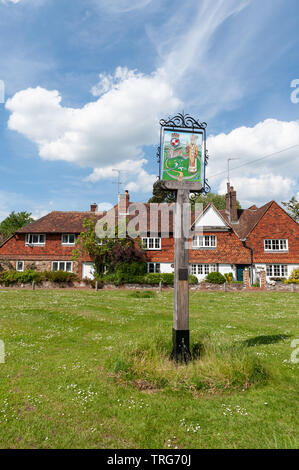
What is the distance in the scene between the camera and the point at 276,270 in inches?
1426

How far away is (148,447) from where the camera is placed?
166 inches

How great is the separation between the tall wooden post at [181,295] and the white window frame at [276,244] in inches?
1261

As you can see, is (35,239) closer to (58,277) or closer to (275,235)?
(58,277)

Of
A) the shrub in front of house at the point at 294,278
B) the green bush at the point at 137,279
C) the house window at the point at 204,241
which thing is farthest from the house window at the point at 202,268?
the shrub in front of house at the point at 294,278

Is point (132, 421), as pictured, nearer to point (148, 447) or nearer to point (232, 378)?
point (148, 447)

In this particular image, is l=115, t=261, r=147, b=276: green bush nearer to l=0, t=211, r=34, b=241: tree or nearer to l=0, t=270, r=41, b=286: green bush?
l=0, t=270, r=41, b=286: green bush

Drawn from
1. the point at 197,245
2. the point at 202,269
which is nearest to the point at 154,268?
the point at 202,269

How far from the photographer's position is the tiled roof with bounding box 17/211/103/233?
37.1 meters

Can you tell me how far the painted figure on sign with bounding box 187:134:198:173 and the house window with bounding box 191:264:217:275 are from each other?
2813cm

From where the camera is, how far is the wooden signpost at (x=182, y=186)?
7.46 m

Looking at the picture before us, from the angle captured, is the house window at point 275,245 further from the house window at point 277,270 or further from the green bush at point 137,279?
the green bush at point 137,279

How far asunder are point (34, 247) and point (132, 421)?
115ft

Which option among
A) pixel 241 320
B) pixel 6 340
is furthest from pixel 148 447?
pixel 241 320
